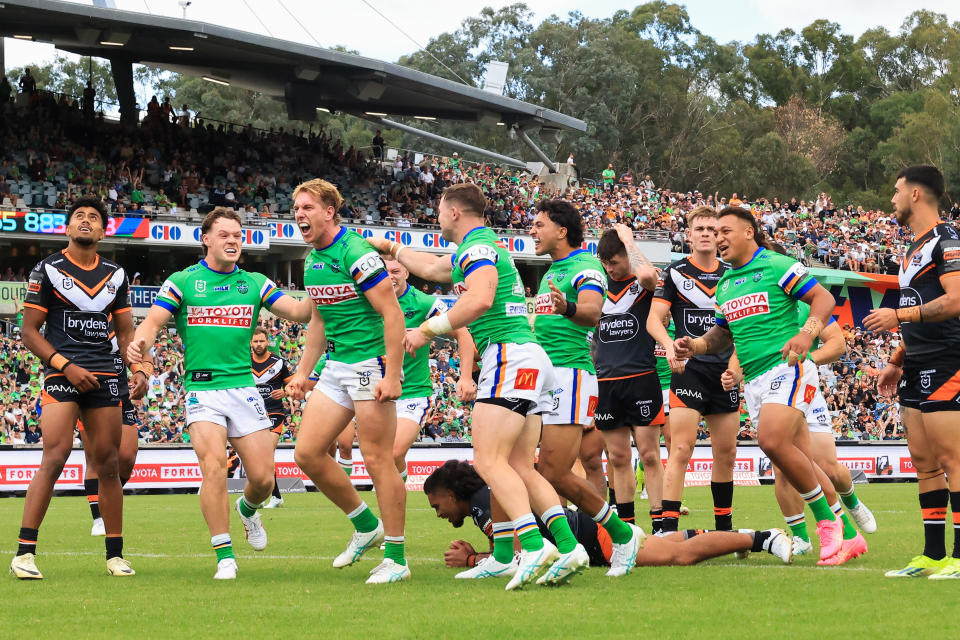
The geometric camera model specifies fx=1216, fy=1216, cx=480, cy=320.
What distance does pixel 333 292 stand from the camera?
→ 855 centimetres

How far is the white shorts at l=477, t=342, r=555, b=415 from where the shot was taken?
7844mm

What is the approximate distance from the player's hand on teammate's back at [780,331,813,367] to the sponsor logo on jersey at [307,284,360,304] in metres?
3.05

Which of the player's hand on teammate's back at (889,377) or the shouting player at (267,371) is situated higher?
the player's hand on teammate's back at (889,377)

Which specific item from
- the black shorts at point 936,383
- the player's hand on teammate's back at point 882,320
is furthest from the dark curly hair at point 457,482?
the black shorts at point 936,383

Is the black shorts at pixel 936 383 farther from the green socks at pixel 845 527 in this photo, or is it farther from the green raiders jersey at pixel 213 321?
the green raiders jersey at pixel 213 321

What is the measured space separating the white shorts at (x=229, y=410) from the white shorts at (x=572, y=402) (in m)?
2.14

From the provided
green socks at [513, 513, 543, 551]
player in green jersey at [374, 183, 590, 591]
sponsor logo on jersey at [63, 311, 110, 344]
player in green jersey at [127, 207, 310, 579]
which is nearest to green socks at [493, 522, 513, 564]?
player in green jersey at [374, 183, 590, 591]

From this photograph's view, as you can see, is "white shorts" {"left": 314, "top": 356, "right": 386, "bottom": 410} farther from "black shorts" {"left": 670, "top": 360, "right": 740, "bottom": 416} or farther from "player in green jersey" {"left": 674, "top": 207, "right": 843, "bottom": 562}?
"black shorts" {"left": 670, "top": 360, "right": 740, "bottom": 416}

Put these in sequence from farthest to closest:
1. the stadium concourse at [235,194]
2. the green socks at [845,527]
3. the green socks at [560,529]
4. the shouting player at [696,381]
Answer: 1. the stadium concourse at [235,194]
2. the shouting player at [696,381]
3. the green socks at [845,527]
4. the green socks at [560,529]

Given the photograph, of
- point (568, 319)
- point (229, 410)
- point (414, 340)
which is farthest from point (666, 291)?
point (229, 410)

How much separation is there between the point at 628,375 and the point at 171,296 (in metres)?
4.20

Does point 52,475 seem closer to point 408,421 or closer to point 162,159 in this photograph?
point 408,421

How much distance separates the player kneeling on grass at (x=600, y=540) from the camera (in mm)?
8781

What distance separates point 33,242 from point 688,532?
29.4 m
